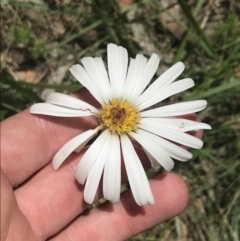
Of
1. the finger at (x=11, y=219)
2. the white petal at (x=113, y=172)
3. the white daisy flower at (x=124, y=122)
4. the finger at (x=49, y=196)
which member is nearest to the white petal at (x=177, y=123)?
the white daisy flower at (x=124, y=122)

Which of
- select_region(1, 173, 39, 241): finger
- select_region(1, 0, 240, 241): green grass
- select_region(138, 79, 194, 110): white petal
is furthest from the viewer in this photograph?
select_region(1, 0, 240, 241): green grass

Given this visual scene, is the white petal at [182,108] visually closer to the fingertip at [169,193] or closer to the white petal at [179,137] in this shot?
the white petal at [179,137]

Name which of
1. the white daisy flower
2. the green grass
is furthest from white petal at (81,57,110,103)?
the green grass

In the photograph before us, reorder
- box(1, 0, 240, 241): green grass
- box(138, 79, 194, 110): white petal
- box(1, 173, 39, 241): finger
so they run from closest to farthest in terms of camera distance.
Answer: box(1, 173, 39, 241): finger → box(138, 79, 194, 110): white petal → box(1, 0, 240, 241): green grass

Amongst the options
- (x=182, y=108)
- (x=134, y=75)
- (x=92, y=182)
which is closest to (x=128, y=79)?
(x=134, y=75)

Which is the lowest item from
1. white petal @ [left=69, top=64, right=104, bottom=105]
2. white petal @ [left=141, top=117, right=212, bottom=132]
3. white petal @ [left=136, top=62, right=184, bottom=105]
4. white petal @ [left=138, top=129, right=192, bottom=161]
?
white petal @ [left=138, top=129, right=192, bottom=161]

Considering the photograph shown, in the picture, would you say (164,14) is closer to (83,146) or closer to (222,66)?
(222,66)

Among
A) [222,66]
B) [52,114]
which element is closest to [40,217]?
[52,114]

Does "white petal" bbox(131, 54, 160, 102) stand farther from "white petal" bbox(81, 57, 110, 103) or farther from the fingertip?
the fingertip
